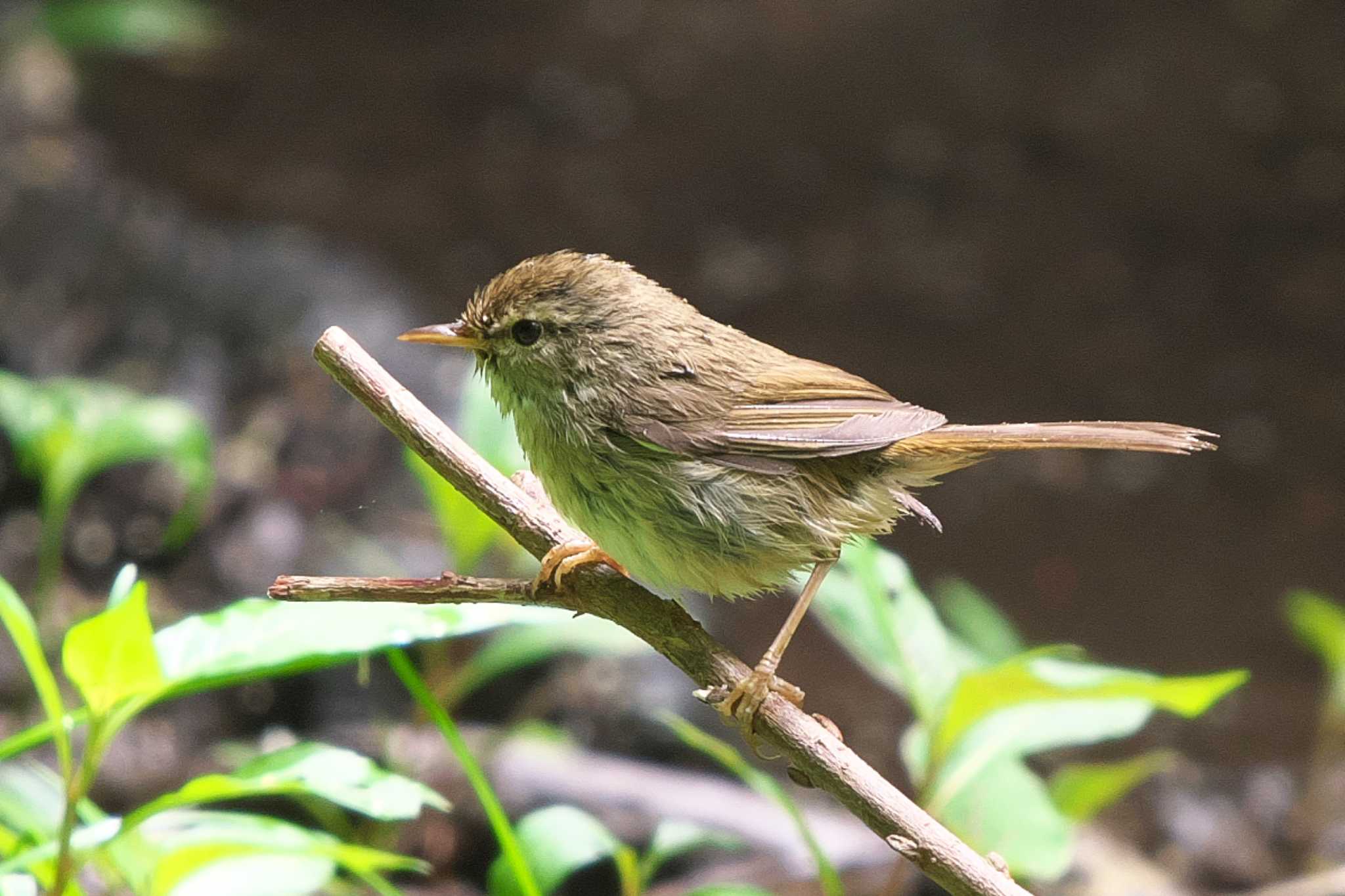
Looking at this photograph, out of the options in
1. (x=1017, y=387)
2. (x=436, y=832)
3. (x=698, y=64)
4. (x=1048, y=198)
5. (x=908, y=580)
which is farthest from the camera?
(x=698, y=64)

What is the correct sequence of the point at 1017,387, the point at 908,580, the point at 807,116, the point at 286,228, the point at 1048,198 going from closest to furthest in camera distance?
the point at 908,580 → the point at 1017,387 → the point at 286,228 → the point at 1048,198 → the point at 807,116

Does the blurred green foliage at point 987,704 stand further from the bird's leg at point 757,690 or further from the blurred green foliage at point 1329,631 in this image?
the blurred green foliage at point 1329,631

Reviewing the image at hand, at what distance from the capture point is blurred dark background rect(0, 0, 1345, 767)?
6.64m

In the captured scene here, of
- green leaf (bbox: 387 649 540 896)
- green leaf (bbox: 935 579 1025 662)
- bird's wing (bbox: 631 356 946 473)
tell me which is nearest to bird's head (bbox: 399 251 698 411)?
bird's wing (bbox: 631 356 946 473)

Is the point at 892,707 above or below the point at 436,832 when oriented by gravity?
above

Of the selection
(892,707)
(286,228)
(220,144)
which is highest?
(220,144)

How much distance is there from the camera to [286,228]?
8.77 metres

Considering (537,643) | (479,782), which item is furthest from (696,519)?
(537,643)

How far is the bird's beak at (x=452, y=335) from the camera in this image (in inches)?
111

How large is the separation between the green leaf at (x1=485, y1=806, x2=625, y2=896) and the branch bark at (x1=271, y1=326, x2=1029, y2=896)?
554 mm

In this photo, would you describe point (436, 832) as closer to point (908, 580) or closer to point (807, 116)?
point (908, 580)

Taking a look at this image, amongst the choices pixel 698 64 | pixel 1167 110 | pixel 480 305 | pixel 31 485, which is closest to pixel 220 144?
pixel 698 64

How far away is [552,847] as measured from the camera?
301 centimetres

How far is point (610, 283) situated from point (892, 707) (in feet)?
11.8
